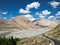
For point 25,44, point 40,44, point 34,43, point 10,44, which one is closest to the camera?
point 40,44

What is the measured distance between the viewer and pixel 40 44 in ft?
271

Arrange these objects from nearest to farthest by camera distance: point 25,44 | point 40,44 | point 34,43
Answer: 1. point 40,44
2. point 34,43
3. point 25,44

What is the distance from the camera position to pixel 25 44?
3824 inches

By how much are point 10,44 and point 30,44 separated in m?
35.0

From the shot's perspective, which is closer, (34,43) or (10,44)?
(34,43)

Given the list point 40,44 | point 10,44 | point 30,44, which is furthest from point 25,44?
point 10,44

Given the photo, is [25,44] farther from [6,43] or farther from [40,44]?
[6,43]

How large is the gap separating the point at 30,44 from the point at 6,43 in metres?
39.0

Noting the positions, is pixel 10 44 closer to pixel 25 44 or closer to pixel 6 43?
pixel 6 43

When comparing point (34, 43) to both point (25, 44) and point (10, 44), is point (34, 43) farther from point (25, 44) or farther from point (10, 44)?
point (10, 44)

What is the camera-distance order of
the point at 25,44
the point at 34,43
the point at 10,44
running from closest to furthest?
the point at 34,43 < the point at 25,44 < the point at 10,44

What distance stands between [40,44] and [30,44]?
12038 mm

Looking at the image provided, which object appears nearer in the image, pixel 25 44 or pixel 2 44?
pixel 25 44

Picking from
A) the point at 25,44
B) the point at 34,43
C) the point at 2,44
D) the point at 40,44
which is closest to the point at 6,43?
the point at 2,44
